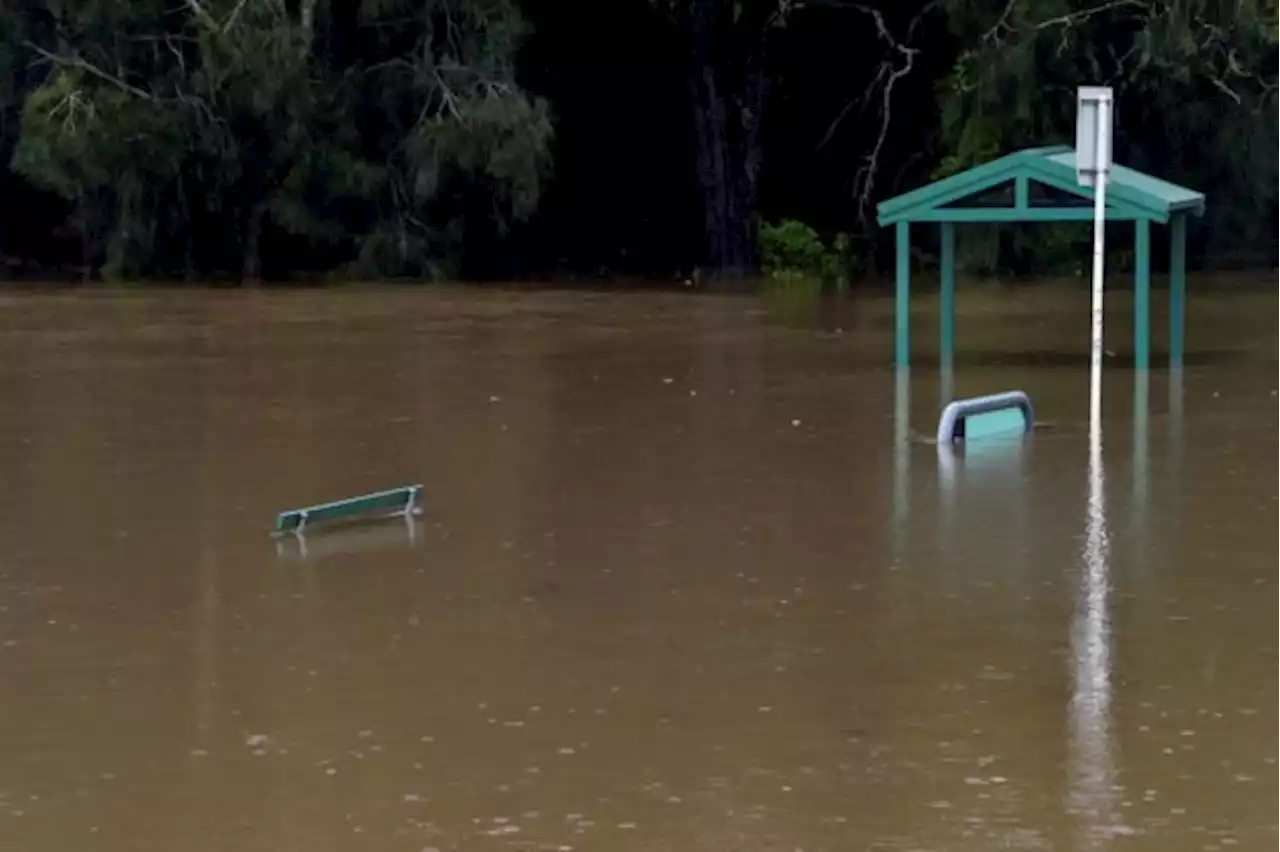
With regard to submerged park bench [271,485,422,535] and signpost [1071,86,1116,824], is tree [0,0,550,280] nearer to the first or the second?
signpost [1071,86,1116,824]

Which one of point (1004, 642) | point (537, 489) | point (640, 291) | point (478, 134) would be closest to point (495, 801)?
point (1004, 642)

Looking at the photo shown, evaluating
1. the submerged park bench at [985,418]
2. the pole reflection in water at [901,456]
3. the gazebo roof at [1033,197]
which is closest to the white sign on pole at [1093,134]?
the submerged park bench at [985,418]

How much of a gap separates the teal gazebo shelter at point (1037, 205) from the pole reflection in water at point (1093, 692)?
7150mm

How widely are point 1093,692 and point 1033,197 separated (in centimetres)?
1190

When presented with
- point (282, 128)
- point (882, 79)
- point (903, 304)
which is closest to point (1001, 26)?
point (882, 79)

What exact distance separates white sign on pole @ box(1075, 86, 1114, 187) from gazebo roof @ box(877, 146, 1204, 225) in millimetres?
1982

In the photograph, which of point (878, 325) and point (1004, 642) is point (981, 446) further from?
point (878, 325)

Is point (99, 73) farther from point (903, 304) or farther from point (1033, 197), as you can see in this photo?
point (1033, 197)

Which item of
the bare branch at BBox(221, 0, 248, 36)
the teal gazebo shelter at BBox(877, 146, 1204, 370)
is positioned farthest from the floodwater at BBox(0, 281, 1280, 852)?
the bare branch at BBox(221, 0, 248, 36)

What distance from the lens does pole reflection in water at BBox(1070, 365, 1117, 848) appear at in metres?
7.35

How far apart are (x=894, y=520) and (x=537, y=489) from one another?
215 centimetres

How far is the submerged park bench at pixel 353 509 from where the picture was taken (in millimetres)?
12094

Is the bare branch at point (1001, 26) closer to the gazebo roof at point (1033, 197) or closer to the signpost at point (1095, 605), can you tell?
the gazebo roof at point (1033, 197)

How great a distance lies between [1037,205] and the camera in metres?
20.0
